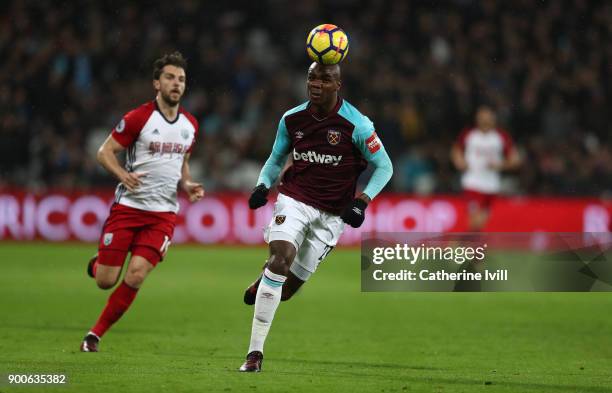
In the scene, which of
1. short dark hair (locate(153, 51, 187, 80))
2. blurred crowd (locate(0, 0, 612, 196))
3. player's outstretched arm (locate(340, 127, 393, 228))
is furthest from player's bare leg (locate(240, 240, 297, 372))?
blurred crowd (locate(0, 0, 612, 196))

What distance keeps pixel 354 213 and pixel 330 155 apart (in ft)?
1.98

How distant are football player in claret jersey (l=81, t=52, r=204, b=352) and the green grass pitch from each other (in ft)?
2.21

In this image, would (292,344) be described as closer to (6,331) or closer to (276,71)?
(6,331)

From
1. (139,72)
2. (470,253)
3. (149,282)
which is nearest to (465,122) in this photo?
(139,72)

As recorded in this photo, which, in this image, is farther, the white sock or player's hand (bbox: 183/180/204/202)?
player's hand (bbox: 183/180/204/202)

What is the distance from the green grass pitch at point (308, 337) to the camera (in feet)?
22.8

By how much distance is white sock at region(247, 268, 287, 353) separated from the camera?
731 cm

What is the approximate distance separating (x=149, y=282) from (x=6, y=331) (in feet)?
17.3

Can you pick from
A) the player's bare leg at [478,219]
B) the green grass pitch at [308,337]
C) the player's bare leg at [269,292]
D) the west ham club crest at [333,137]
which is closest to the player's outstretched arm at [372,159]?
the west ham club crest at [333,137]

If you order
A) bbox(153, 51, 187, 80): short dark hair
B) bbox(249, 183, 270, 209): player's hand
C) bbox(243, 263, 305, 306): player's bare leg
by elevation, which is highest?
bbox(153, 51, 187, 80): short dark hair

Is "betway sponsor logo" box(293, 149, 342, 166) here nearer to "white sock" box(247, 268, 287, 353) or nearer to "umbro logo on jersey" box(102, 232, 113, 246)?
"white sock" box(247, 268, 287, 353)

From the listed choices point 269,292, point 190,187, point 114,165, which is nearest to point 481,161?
point 190,187

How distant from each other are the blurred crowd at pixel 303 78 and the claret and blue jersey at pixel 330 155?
1249cm

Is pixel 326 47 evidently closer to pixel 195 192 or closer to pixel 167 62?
pixel 167 62
